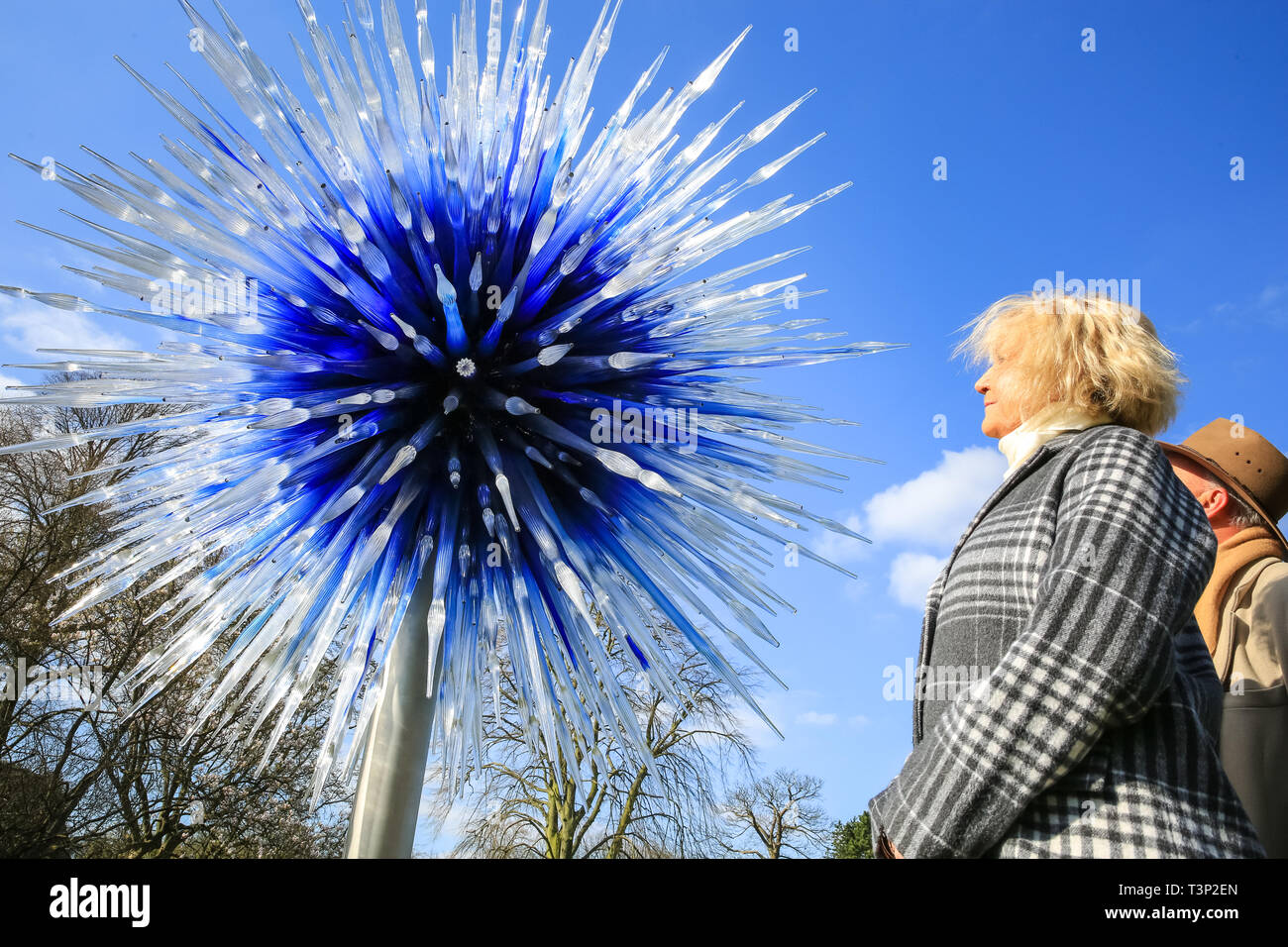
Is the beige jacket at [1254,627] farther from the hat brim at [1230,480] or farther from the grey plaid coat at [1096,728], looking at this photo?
the grey plaid coat at [1096,728]

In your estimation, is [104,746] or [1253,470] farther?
[104,746]

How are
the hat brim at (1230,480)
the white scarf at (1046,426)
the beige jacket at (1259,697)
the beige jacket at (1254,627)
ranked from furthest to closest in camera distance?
the hat brim at (1230,480) < the beige jacket at (1254,627) < the beige jacket at (1259,697) < the white scarf at (1046,426)

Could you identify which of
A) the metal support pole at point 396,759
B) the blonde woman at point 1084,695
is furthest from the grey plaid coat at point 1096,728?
the metal support pole at point 396,759

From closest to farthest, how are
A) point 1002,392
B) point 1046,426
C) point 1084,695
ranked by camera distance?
point 1084,695 → point 1046,426 → point 1002,392

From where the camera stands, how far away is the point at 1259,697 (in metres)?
2.29

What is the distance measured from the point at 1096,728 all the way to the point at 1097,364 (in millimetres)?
967

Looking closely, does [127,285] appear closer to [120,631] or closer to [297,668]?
[297,668]

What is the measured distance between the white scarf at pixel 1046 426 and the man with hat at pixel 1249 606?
3.17ft

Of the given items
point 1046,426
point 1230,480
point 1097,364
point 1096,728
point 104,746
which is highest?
point 1097,364

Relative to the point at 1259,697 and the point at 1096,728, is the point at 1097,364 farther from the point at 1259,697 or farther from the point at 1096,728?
the point at 1259,697

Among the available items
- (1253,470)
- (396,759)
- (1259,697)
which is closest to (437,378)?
(396,759)

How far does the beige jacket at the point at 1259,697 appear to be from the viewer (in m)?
2.18

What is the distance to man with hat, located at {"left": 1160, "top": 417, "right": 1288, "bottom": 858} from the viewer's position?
2213mm
